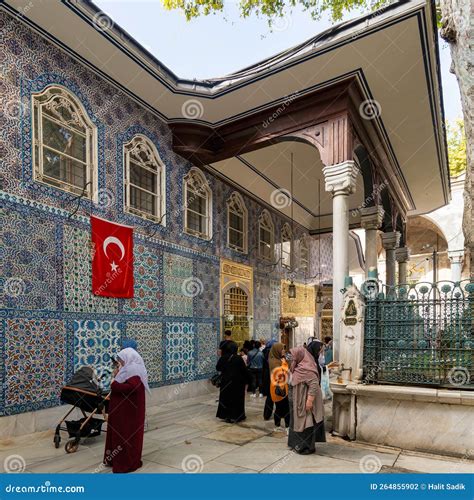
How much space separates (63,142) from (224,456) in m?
4.81

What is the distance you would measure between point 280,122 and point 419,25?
266 cm

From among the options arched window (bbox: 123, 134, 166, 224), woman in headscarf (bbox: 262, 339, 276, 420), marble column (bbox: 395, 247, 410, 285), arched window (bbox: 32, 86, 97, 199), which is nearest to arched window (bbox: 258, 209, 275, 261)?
marble column (bbox: 395, 247, 410, 285)

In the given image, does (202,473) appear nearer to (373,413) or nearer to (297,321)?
(373,413)

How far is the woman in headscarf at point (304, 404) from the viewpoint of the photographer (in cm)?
458

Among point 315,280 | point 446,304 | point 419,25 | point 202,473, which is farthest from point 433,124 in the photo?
point 315,280

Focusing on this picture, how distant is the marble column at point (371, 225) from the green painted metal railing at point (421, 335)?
139 inches

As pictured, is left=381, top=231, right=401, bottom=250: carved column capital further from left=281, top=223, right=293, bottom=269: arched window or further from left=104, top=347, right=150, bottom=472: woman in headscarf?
left=104, top=347, right=150, bottom=472: woman in headscarf

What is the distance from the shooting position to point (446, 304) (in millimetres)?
4898

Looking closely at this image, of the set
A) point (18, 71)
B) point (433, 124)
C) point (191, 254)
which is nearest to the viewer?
point (18, 71)

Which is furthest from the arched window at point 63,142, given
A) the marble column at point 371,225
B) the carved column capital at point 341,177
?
the marble column at point 371,225

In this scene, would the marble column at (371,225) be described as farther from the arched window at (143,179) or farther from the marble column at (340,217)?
the arched window at (143,179)

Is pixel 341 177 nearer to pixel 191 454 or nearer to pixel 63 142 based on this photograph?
pixel 63 142

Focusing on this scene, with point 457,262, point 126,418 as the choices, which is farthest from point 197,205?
point 457,262

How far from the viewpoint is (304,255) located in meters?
14.7
